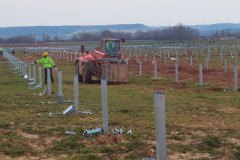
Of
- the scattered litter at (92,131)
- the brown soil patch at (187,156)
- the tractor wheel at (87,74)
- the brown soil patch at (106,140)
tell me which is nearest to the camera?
the brown soil patch at (187,156)

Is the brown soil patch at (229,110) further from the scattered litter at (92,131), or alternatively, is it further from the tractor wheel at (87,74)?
the tractor wheel at (87,74)

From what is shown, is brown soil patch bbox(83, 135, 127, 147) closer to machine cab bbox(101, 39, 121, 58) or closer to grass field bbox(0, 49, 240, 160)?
grass field bbox(0, 49, 240, 160)

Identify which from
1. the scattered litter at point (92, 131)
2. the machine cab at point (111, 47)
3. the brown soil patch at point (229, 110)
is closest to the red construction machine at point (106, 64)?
the machine cab at point (111, 47)

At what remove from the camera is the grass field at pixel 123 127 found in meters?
9.10

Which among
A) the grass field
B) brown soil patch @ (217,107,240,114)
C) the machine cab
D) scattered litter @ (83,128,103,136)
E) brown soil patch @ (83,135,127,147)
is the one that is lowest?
brown soil patch @ (217,107,240,114)

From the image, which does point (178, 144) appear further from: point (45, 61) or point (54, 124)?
point (45, 61)

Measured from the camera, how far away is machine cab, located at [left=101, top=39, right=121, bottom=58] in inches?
1062

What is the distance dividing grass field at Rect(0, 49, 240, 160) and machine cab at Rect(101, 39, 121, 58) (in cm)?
745

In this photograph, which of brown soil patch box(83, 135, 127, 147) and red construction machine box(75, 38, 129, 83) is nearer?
brown soil patch box(83, 135, 127, 147)

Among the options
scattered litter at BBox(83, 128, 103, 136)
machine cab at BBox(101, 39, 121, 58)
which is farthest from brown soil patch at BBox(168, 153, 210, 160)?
machine cab at BBox(101, 39, 121, 58)

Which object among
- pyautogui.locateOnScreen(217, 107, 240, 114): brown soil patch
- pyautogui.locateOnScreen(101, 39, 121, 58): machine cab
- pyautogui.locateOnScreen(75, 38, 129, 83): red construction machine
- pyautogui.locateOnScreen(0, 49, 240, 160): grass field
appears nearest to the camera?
pyautogui.locateOnScreen(0, 49, 240, 160): grass field

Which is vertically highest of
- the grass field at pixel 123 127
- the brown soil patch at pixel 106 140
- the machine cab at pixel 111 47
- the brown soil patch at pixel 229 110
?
the machine cab at pixel 111 47

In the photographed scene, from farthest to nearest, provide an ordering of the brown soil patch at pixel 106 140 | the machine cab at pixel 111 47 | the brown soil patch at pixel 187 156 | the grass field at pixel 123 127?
the machine cab at pixel 111 47
the brown soil patch at pixel 106 140
the grass field at pixel 123 127
the brown soil patch at pixel 187 156

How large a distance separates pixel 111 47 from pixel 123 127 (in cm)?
1573
